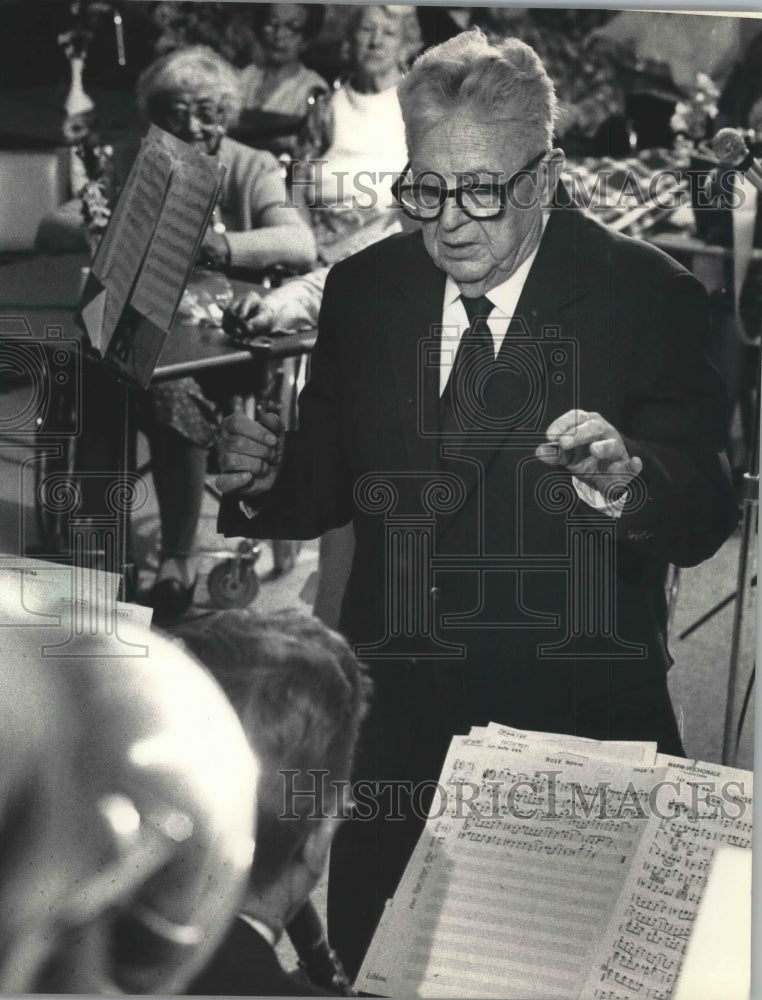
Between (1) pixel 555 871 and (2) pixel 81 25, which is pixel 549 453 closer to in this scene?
(1) pixel 555 871

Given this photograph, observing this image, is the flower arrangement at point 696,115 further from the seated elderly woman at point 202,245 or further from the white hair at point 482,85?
the seated elderly woman at point 202,245

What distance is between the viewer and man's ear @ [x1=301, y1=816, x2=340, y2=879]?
11.5 ft

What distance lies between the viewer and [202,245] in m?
3.48

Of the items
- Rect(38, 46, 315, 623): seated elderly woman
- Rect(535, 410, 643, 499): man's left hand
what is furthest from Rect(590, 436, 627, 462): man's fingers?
Rect(38, 46, 315, 623): seated elderly woman

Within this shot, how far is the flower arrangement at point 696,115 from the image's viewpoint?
11.3ft

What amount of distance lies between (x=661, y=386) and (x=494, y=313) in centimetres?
42

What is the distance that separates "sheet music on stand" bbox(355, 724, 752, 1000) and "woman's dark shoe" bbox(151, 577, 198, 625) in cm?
70

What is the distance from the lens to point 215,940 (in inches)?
139

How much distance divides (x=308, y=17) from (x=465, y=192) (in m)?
0.53

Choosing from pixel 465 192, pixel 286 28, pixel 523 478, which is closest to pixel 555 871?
pixel 523 478

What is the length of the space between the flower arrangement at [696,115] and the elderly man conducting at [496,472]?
274 millimetres

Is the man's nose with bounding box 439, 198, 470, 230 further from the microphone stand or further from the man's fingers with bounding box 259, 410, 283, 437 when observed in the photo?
the microphone stand

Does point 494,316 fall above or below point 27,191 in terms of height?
below

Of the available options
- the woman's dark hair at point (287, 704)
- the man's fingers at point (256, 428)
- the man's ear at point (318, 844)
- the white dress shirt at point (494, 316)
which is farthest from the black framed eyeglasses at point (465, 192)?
the man's ear at point (318, 844)
